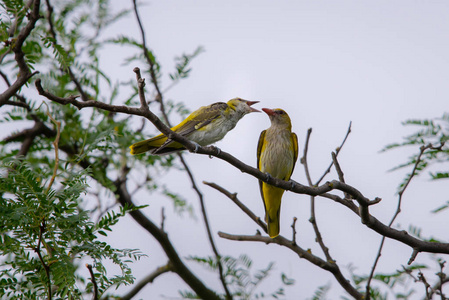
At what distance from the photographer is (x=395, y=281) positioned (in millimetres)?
3652

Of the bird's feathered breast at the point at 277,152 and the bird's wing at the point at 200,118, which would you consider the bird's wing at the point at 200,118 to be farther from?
the bird's feathered breast at the point at 277,152

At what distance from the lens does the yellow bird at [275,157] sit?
5.12 meters

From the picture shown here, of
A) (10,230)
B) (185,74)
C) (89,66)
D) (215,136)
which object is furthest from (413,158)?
(89,66)

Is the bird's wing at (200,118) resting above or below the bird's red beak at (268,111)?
below

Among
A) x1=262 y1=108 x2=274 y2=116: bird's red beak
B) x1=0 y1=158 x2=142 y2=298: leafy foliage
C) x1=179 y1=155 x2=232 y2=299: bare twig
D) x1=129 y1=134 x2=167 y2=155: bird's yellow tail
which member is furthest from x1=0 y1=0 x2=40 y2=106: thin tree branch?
x1=262 y1=108 x2=274 y2=116: bird's red beak

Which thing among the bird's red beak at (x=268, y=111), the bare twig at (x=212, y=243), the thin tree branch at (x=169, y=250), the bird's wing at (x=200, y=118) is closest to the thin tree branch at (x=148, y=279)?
the thin tree branch at (x=169, y=250)

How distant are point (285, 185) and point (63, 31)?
100 inches

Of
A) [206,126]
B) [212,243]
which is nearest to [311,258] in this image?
[212,243]

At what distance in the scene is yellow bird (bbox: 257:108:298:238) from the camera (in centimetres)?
512

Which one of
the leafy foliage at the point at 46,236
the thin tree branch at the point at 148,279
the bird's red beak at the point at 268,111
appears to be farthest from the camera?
the bird's red beak at the point at 268,111

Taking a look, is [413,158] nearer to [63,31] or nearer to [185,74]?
[185,74]

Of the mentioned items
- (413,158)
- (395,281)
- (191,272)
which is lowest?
(395,281)

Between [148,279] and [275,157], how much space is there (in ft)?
5.54

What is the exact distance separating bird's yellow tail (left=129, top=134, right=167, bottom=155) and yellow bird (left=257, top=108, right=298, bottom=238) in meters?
1.26
